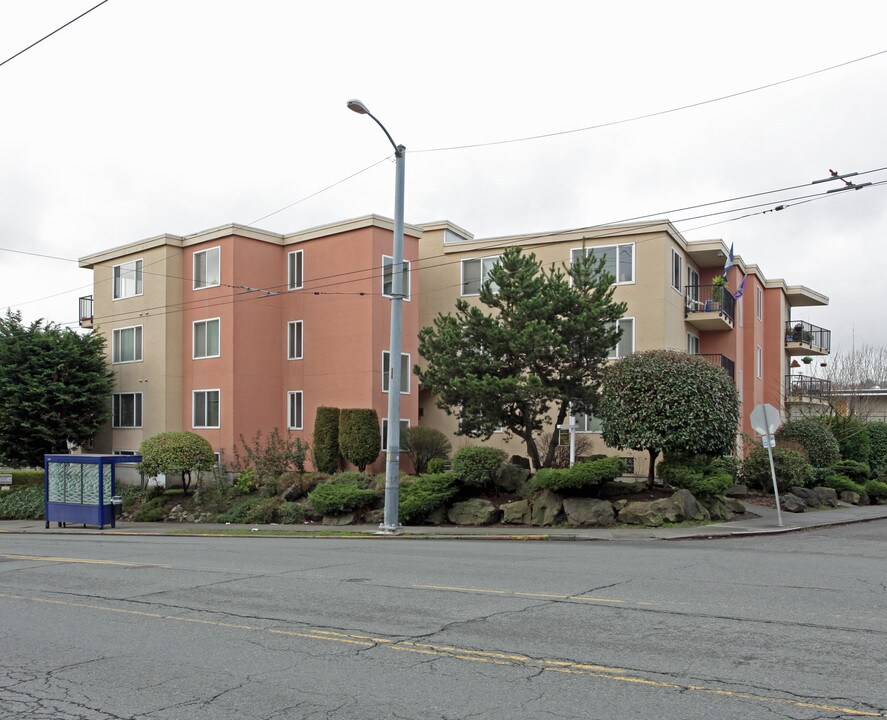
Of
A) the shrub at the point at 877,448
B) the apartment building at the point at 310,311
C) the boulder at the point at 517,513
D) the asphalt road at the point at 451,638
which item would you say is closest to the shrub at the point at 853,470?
the shrub at the point at 877,448

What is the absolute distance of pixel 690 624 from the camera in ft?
27.3

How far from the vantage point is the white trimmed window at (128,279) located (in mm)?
35062

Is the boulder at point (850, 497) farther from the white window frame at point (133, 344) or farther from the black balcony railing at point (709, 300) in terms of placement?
the white window frame at point (133, 344)

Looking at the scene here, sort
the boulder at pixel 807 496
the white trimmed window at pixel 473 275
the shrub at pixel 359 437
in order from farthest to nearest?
the white trimmed window at pixel 473 275 < the shrub at pixel 359 437 < the boulder at pixel 807 496

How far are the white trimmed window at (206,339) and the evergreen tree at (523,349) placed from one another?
1302 cm

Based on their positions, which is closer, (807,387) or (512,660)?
(512,660)

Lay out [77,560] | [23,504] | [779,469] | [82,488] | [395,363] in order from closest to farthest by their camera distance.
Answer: [77,560], [395,363], [779,469], [82,488], [23,504]

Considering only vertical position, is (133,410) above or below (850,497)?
above

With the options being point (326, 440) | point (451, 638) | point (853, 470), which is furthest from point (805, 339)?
point (451, 638)

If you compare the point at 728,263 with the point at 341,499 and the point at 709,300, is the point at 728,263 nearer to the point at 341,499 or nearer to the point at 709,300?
the point at 709,300

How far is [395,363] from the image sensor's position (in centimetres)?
1939

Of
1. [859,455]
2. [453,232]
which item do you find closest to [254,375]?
[453,232]

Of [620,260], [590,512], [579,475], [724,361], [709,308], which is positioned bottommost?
[590,512]

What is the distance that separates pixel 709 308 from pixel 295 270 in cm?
1660
